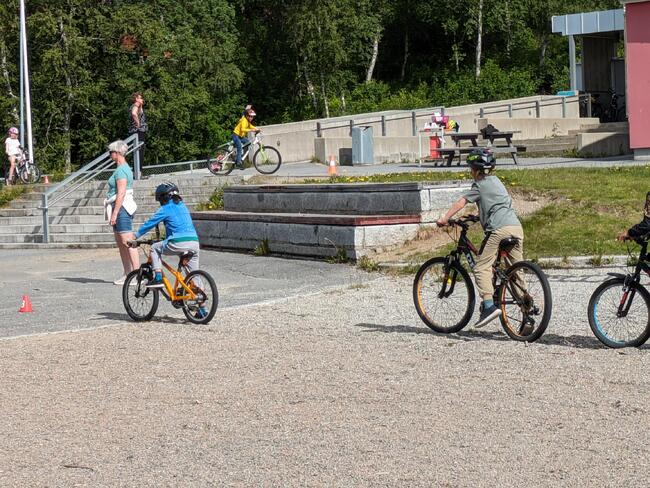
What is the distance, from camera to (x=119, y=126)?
49.0 metres

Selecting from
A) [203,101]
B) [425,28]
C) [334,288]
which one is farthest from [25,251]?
[425,28]

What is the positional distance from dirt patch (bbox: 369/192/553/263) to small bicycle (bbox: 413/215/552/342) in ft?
15.5

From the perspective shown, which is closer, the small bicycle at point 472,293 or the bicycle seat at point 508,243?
the small bicycle at point 472,293

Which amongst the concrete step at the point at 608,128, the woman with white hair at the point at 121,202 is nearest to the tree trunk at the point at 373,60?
the concrete step at the point at 608,128

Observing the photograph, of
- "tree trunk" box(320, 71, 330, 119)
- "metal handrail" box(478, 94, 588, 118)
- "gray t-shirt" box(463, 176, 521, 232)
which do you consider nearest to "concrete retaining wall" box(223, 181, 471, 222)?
"gray t-shirt" box(463, 176, 521, 232)

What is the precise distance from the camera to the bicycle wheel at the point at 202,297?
482 inches

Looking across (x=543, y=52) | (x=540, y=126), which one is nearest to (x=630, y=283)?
(x=540, y=126)

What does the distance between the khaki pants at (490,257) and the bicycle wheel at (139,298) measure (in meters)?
3.61

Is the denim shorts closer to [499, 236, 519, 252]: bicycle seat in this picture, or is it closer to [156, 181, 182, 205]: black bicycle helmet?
A: [156, 181, 182, 205]: black bicycle helmet

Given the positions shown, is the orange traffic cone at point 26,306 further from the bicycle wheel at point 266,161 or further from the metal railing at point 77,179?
the bicycle wheel at point 266,161

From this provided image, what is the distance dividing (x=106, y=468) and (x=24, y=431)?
1.22 meters

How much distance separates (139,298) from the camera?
12852 mm

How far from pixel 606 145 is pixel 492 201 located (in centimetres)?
1844

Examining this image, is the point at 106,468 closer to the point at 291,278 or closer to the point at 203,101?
the point at 291,278
